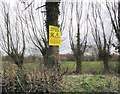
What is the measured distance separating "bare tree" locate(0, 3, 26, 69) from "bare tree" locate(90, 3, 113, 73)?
2.11m

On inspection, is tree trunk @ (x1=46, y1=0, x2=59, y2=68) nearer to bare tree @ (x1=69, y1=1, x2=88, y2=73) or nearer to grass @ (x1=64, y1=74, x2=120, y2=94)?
grass @ (x1=64, y1=74, x2=120, y2=94)

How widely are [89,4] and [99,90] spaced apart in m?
4.42

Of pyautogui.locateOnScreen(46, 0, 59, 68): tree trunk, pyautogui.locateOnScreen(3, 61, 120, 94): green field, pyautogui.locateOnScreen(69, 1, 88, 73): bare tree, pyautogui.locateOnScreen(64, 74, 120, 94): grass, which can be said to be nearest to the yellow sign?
pyautogui.locateOnScreen(46, 0, 59, 68): tree trunk

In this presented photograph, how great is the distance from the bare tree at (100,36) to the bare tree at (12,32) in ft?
6.91

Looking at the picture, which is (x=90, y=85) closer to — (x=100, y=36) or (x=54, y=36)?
(x=54, y=36)

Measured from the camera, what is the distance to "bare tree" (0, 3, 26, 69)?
252 inches

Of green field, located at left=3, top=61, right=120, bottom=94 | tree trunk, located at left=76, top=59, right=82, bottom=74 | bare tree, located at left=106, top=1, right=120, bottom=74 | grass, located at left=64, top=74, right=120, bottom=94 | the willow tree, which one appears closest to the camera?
green field, located at left=3, top=61, right=120, bottom=94

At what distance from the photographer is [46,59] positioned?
4125mm

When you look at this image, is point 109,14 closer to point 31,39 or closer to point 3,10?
point 31,39

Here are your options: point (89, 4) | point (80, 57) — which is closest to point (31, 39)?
point (80, 57)

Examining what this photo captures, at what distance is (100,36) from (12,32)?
8.29 feet

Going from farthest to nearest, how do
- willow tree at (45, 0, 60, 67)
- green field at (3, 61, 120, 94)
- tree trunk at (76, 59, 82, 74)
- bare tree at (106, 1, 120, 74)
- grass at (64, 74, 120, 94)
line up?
1. bare tree at (106, 1, 120, 74)
2. tree trunk at (76, 59, 82, 74)
3. willow tree at (45, 0, 60, 67)
4. grass at (64, 74, 120, 94)
5. green field at (3, 61, 120, 94)

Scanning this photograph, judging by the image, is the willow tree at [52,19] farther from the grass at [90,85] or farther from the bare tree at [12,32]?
the bare tree at [12,32]

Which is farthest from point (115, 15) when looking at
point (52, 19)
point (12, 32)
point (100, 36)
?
point (52, 19)
